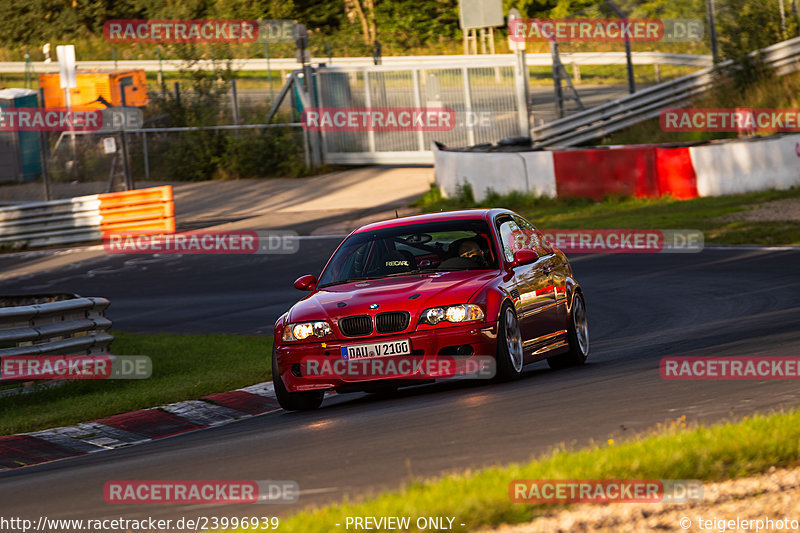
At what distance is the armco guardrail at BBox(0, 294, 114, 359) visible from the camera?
1195 cm

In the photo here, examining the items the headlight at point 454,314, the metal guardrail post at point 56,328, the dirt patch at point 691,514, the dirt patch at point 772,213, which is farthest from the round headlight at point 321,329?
the dirt patch at point 772,213

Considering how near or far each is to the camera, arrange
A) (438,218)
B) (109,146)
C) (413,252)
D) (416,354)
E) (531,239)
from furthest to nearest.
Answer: (109,146) < (531,239) < (438,218) < (413,252) < (416,354)

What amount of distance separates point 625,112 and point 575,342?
23522 mm

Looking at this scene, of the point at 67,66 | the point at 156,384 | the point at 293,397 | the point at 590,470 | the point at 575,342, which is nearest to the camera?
the point at 590,470

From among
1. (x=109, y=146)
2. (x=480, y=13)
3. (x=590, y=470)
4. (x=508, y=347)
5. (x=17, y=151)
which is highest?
(x=480, y=13)

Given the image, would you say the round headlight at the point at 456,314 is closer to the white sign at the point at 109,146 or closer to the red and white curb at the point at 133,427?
the red and white curb at the point at 133,427

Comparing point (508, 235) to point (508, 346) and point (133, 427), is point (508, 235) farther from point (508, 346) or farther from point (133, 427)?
point (133, 427)

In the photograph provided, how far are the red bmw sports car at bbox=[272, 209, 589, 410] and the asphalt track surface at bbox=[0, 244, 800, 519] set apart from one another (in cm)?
26

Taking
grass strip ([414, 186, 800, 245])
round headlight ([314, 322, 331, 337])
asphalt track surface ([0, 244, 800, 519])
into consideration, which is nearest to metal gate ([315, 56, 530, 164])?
grass strip ([414, 186, 800, 245])

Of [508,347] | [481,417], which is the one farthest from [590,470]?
[508,347]

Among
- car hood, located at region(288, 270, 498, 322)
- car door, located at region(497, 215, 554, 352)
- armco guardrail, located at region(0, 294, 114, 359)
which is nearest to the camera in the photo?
car hood, located at region(288, 270, 498, 322)

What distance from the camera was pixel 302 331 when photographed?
10.1 meters

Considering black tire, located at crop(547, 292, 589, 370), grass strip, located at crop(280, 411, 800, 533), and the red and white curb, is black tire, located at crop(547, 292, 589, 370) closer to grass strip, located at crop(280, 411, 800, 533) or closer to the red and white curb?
the red and white curb

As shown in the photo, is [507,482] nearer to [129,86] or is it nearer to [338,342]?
[338,342]
